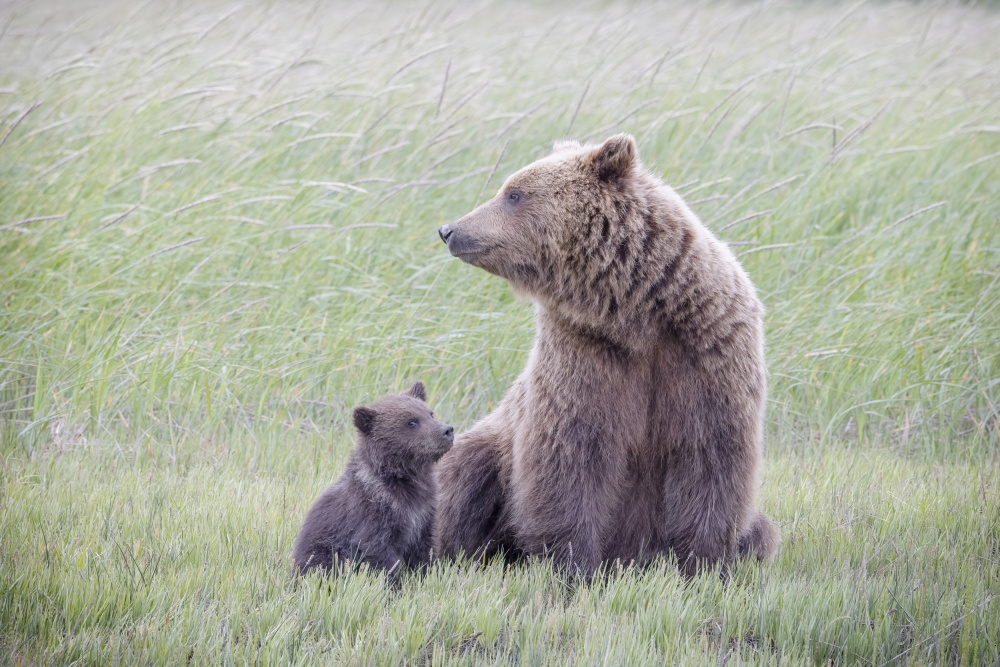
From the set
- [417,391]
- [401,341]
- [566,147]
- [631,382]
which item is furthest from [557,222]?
[401,341]

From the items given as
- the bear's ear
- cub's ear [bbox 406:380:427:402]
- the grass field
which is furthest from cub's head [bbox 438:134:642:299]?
the grass field

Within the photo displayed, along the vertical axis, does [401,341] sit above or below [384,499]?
above

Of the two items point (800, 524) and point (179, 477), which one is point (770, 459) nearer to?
point (800, 524)

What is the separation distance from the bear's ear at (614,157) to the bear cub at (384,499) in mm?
1403

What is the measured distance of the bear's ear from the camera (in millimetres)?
3963

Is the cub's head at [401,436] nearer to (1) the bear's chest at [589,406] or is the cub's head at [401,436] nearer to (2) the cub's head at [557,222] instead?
(1) the bear's chest at [589,406]

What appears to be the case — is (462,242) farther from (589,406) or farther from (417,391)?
(589,406)

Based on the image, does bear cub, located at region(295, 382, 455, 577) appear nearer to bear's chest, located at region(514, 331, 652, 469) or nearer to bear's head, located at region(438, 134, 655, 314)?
bear's chest, located at region(514, 331, 652, 469)

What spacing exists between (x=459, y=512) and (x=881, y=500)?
7.50 feet

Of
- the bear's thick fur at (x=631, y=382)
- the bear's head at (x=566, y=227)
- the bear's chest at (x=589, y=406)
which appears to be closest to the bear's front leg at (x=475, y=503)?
→ the bear's thick fur at (x=631, y=382)

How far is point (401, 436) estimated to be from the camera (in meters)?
4.00

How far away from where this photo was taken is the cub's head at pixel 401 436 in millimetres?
3971

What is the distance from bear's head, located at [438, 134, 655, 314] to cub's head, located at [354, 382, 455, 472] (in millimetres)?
807

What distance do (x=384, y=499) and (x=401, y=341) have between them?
2.15 m
